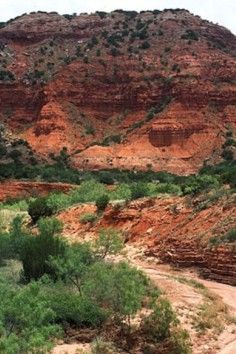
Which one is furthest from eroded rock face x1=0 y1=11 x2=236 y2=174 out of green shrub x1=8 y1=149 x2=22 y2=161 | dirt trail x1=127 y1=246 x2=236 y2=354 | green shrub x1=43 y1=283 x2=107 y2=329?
green shrub x1=43 y1=283 x2=107 y2=329

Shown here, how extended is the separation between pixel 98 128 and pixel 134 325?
231 feet

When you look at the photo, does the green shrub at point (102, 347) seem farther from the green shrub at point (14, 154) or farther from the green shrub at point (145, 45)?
the green shrub at point (145, 45)

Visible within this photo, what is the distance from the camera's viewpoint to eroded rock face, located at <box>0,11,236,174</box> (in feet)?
253

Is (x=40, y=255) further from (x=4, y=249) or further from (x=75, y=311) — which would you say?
(x=4, y=249)

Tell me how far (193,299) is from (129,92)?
70503 mm

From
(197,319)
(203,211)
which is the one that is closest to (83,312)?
(197,319)

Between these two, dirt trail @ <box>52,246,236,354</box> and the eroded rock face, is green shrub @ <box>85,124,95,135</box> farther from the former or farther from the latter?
dirt trail @ <box>52,246,236,354</box>

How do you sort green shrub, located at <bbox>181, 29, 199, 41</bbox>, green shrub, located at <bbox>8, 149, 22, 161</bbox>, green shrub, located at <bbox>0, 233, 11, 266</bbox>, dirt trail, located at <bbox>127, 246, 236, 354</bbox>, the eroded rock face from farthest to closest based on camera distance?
1. green shrub, located at <bbox>181, 29, 199, 41</bbox>
2. the eroded rock face
3. green shrub, located at <bbox>8, 149, 22, 161</bbox>
4. green shrub, located at <bbox>0, 233, 11, 266</bbox>
5. dirt trail, located at <bbox>127, 246, 236, 354</bbox>

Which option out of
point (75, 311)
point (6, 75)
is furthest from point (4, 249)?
point (6, 75)

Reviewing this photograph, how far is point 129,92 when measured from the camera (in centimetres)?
8594

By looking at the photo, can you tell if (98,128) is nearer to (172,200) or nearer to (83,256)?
(172,200)

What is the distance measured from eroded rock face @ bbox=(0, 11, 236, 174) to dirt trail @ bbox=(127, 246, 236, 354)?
1947 inches

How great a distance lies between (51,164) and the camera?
72.4 meters

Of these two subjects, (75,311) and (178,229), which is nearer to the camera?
(75,311)
